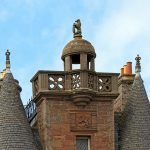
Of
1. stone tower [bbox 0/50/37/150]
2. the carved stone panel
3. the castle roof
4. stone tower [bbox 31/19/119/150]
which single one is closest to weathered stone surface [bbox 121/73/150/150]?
stone tower [bbox 31/19/119/150]

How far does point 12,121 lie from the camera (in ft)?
131

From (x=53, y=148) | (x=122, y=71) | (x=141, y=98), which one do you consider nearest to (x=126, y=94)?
(x=122, y=71)

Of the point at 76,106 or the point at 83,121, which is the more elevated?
the point at 76,106

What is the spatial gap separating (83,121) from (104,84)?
2.19 meters

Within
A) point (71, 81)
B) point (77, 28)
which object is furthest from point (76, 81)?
point (77, 28)

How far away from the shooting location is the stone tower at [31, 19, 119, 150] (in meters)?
40.5

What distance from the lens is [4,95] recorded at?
40781mm

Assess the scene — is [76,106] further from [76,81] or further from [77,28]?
[77,28]

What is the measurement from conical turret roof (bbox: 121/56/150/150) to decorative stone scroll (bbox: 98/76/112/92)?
1437 millimetres

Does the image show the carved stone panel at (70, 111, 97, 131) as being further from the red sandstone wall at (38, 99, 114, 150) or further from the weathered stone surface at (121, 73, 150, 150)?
the weathered stone surface at (121, 73, 150, 150)

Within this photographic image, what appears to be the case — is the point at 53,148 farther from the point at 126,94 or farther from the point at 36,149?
the point at 126,94

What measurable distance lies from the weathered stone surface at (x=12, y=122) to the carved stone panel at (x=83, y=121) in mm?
1994

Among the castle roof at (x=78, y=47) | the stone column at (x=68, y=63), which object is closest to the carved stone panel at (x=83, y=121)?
the stone column at (x=68, y=63)

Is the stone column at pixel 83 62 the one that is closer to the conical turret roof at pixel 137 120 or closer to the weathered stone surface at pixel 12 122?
the conical turret roof at pixel 137 120
